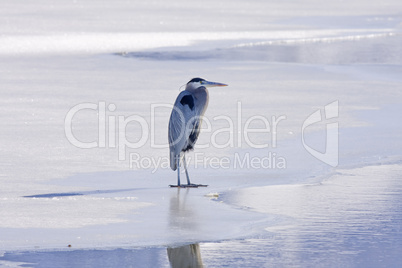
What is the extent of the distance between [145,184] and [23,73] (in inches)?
356

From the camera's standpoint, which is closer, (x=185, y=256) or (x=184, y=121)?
(x=185, y=256)

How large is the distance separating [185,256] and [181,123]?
263 cm

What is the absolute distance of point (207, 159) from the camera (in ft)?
28.5

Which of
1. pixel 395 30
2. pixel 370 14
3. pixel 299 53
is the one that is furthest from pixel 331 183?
pixel 370 14

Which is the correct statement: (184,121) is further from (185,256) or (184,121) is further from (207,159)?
(185,256)

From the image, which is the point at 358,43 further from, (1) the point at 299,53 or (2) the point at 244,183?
(2) the point at 244,183

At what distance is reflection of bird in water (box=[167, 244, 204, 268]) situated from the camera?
5.03m

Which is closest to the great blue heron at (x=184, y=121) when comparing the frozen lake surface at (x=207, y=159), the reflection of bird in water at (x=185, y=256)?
the frozen lake surface at (x=207, y=159)

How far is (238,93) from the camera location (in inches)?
529

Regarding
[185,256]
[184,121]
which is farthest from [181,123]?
[185,256]

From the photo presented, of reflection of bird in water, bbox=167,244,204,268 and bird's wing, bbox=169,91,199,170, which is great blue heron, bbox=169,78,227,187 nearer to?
bird's wing, bbox=169,91,199,170

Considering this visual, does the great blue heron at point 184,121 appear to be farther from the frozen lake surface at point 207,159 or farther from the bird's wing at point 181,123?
the frozen lake surface at point 207,159

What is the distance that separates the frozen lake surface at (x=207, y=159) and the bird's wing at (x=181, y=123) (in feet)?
1.14

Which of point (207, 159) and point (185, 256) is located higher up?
point (207, 159)
